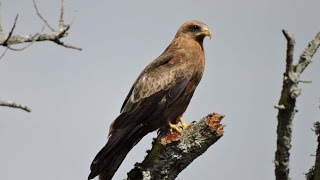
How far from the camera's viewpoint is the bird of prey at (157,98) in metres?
8.41

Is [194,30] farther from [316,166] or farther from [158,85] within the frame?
[316,166]

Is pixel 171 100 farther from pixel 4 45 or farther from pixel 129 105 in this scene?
pixel 4 45

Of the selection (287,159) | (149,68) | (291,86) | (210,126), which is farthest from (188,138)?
(149,68)

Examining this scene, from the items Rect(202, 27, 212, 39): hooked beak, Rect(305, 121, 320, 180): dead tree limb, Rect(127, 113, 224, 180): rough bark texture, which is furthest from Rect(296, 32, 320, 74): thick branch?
Rect(202, 27, 212, 39): hooked beak

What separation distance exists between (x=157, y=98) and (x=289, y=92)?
470cm

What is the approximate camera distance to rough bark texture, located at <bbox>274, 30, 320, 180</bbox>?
5031mm

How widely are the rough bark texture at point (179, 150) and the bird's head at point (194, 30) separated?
381 cm

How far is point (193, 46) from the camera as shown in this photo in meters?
10.7

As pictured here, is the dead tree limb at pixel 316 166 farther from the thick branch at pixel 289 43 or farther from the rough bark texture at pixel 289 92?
the thick branch at pixel 289 43

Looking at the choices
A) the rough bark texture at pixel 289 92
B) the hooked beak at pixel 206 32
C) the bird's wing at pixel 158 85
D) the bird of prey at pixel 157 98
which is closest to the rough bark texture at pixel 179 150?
the bird of prey at pixel 157 98

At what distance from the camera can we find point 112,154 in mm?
8352

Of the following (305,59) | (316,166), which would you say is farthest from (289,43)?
(316,166)

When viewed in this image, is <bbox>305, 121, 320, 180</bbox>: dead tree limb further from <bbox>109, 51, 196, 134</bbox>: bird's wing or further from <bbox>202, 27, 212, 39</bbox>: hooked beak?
<bbox>202, 27, 212, 39</bbox>: hooked beak

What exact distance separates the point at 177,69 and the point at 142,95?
768 mm
